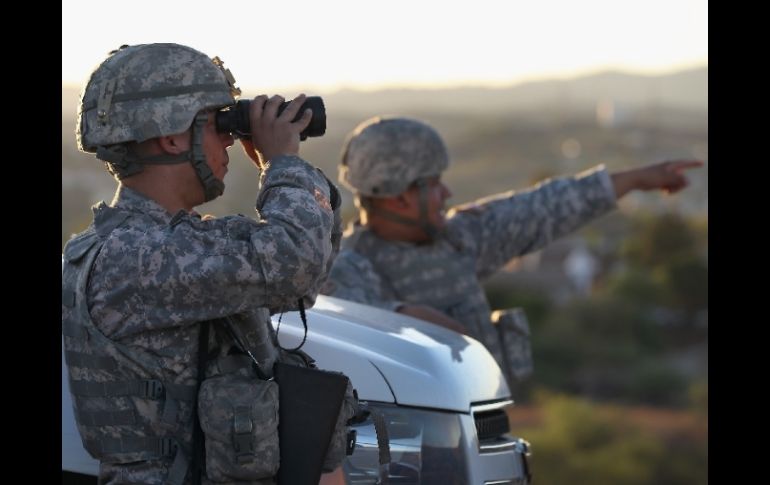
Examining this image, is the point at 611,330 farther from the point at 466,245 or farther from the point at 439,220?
the point at 439,220

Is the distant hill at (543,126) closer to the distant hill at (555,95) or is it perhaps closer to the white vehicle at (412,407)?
the distant hill at (555,95)

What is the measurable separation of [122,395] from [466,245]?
125 inches

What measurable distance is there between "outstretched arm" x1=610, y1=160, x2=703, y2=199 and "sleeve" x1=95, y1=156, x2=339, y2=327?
11.0ft

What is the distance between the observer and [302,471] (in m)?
3.98

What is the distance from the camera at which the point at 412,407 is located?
15.7 ft

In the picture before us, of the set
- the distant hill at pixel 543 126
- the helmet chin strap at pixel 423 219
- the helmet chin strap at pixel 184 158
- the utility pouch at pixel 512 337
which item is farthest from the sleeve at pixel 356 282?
the distant hill at pixel 543 126

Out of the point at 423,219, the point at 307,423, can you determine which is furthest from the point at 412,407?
the point at 423,219

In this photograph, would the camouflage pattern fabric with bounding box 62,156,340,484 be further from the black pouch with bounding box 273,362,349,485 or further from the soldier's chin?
the soldier's chin
